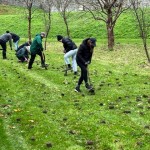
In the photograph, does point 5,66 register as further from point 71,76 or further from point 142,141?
point 142,141

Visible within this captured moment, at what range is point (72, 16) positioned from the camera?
59719 mm

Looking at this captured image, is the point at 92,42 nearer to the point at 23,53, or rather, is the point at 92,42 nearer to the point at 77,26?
the point at 23,53

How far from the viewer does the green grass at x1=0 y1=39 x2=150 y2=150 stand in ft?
38.3

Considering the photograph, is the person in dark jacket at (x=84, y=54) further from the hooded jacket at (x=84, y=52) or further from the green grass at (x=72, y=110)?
the green grass at (x=72, y=110)

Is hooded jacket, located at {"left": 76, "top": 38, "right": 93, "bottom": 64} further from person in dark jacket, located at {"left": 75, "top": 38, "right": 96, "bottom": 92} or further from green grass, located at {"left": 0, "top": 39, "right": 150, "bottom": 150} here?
green grass, located at {"left": 0, "top": 39, "right": 150, "bottom": 150}

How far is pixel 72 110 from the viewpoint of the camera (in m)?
14.7

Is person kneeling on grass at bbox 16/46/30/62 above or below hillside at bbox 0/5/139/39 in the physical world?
below

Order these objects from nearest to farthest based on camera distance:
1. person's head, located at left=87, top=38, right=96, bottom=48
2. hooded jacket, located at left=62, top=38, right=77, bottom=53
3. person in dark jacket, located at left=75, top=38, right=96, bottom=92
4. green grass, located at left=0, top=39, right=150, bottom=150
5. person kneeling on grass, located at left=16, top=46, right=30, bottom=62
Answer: green grass, located at left=0, top=39, right=150, bottom=150 → person's head, located at left=87, top=38, right=96, bottom=48 → person in dark jacket, located at left=75, top=38, right=96, bottom=92 → hooded jacket, located at left=62, top=38, right=77, bottom=53 → person kneeling on grass, located at left=16, top=46, right=30, bottom=62

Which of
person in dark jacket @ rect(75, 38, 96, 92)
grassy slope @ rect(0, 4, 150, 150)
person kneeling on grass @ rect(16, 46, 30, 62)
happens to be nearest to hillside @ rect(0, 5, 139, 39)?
person kneeling on grass @ rect(16, 46, 30, 62)

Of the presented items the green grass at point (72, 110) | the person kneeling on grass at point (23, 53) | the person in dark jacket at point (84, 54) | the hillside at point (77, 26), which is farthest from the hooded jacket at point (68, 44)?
the hillside at point (77, 26)

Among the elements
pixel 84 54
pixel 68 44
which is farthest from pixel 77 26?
pixel 84 54

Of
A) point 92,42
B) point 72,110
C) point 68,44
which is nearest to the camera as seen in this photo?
point 72,110

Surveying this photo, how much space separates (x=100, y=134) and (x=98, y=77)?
31.9 ft

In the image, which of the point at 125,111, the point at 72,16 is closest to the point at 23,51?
the point at 125,111
